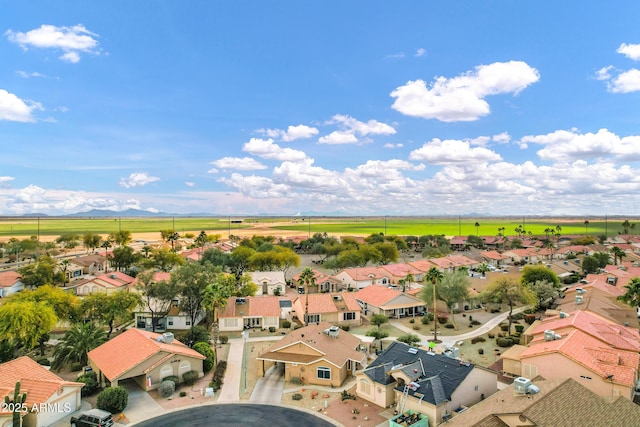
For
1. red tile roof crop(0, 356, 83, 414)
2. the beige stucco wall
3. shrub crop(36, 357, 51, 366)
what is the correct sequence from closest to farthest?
red tile roof crop(0, 356, 83, 414) → the beige stucco wall → shrub crop(36, 357, 51, 366)

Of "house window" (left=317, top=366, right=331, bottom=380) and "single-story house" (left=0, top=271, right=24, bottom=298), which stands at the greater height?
"single-story house" (left=0, top=271, right=24, bottom=298)

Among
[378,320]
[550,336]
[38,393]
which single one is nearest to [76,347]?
[38,393]

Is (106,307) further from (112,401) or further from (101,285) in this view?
(101,285)

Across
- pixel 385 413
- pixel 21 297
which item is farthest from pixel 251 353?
pixel 21 297

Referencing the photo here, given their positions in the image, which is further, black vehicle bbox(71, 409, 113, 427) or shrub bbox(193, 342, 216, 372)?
shrub bbox(193, 342, 216, 372)

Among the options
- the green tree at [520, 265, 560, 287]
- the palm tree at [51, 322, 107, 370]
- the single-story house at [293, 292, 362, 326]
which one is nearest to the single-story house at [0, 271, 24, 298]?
the palm tree at [51, 322, 107, 370]

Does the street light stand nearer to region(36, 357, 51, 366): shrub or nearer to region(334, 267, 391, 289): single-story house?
region(36, 357, 51, 366): shrub
